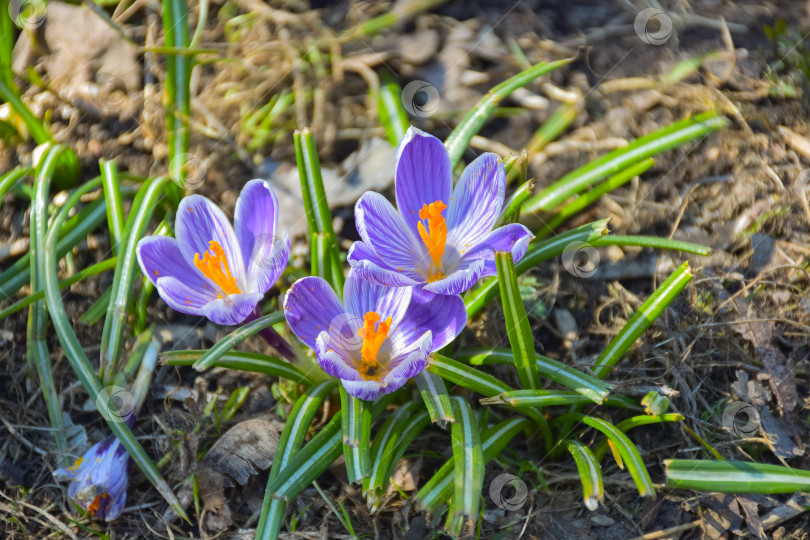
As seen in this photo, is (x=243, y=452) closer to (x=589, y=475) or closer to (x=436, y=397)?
(x=436, y=397)

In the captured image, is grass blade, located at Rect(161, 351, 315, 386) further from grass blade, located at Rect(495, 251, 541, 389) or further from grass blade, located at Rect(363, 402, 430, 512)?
grass blade, located at Rect(495, 251, 541, 389)

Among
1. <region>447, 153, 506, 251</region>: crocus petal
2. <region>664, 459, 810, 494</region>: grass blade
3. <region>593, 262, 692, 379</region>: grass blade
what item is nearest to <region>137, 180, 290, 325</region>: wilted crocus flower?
<region>447, 153, 506, 251</region>: crocus petal
